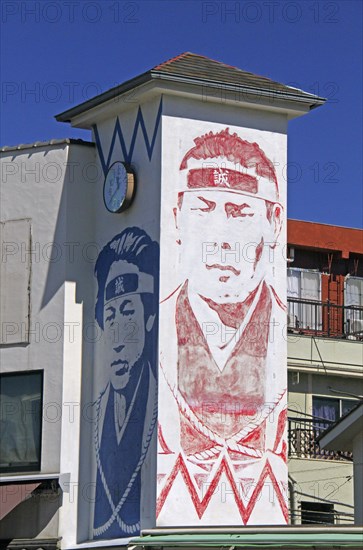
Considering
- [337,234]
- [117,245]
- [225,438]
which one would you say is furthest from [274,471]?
[337,234]

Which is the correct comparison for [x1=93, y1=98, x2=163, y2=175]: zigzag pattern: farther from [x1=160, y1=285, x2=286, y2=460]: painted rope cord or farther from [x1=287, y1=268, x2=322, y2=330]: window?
[x1=287, y1=268, x2=322, y2=330]: window

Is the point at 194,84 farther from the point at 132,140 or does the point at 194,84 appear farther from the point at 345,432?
the point at 345,432

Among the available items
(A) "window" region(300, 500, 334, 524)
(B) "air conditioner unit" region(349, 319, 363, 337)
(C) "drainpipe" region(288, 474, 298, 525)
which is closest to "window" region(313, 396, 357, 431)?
(A) "window" region(300, 500, 334, 524)

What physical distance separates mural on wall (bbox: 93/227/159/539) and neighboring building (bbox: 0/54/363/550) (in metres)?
0.04

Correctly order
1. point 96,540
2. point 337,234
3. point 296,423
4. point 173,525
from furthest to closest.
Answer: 1. point 337,234
2. point 296,423
3. point 96,540
4. point 173,525

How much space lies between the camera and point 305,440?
3262 centimetres

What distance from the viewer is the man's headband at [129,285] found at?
26.2m

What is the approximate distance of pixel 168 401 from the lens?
25.4 metres

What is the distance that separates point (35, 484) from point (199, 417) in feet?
11.4

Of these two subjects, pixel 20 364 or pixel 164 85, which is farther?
pixel 20 364

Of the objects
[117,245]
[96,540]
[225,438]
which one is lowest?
[96,540]

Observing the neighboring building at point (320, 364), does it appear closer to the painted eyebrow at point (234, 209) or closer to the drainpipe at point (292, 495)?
the drainpipe at point (292, 495)

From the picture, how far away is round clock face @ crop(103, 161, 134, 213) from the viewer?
88.0ft

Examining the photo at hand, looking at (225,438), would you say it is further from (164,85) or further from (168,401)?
(164,85)
